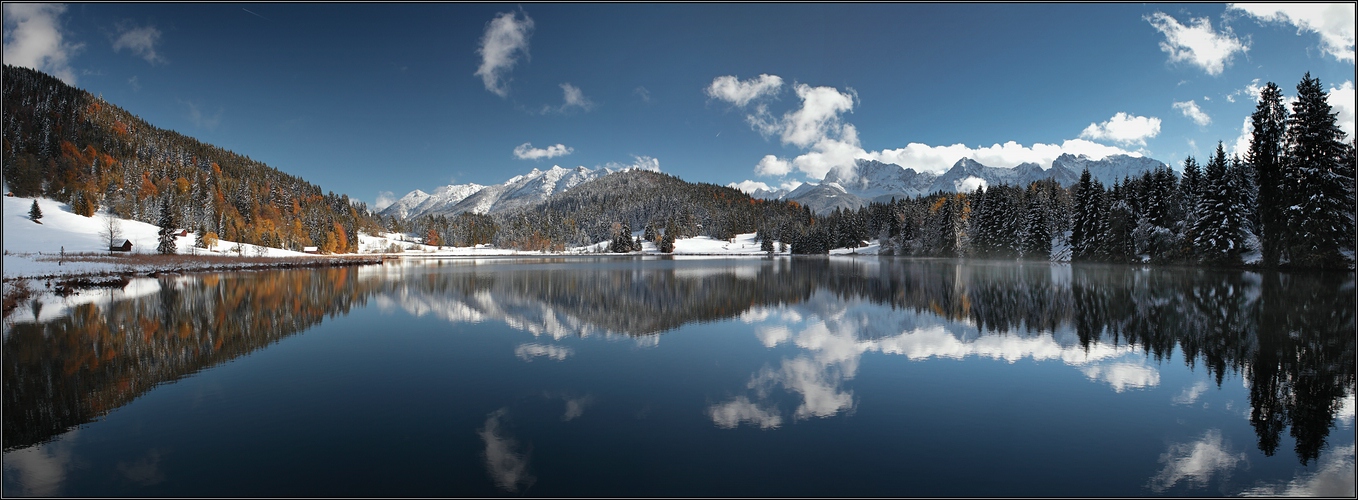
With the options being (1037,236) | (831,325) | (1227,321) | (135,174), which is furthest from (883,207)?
(135,174)

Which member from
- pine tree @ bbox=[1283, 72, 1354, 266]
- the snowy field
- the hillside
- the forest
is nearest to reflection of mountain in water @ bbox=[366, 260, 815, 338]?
the snowy field

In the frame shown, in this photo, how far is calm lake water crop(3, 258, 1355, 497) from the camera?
6.63m

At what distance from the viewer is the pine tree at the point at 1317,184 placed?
119 ft

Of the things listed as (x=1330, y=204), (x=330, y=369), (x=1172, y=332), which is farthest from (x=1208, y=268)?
(x=330, y=369)

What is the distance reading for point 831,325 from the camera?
19438mm

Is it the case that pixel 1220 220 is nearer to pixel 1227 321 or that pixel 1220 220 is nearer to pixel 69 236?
pixel 1227 321

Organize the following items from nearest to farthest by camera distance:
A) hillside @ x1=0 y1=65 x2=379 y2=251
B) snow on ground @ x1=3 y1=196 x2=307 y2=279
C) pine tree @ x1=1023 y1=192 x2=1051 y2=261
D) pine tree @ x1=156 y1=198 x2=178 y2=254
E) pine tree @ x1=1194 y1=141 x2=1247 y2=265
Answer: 1. pine tree @ x1=1194 y1=141 x2=1247 y2=265
2. snow on ground @ x1=3 y1=196 x2=307 y2=279
3. pine tree @ x1=156 y1=198 x2=178 y2=254
4. pine tree @ x1=1023 y1=192 x2=1051 y2=261
5. hillside @ x1=0 y1=65 x2=379 y2=251

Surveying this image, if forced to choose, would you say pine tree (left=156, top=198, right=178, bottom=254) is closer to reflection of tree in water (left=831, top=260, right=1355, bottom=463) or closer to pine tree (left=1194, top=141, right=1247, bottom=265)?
reflection of tree in water (left=831, top=260, right=1355, bottom=463)

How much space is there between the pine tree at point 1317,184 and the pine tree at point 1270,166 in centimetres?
118

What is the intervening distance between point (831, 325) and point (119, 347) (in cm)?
2135

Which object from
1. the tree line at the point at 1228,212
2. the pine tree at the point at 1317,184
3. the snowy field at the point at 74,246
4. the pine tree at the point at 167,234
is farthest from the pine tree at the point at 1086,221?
the pine tree at the point at 167,234

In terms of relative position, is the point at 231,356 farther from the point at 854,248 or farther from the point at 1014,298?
the point at 854,248

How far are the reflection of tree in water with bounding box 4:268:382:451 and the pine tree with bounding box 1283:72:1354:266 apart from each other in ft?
199

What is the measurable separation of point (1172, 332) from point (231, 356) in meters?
27.4
